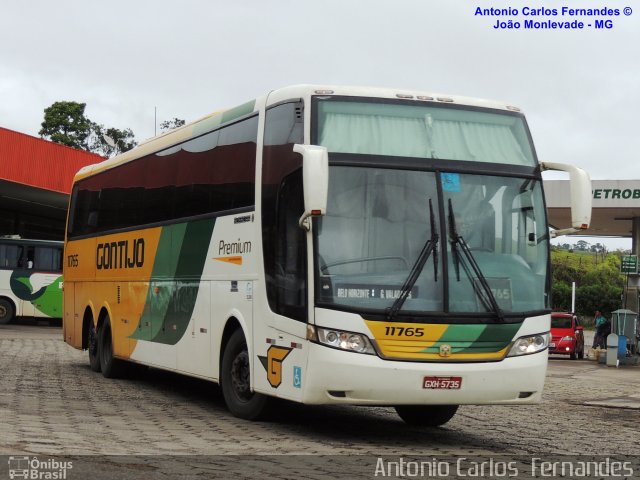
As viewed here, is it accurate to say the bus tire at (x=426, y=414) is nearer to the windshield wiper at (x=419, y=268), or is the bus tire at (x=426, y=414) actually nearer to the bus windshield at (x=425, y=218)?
the bus windshield at (x=425, y=218)

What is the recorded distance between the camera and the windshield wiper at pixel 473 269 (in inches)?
405

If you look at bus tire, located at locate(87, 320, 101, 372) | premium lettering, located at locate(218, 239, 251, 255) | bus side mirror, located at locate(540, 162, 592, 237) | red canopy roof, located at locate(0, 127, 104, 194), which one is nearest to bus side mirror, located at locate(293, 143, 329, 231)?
premium lettering, located at locate(218, 239, 251, 255)

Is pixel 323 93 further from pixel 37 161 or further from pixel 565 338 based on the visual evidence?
pixel 37 161

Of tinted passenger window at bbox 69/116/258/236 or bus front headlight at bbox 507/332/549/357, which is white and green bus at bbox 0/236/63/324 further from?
bus front headlight at bbox 507/332/549/357

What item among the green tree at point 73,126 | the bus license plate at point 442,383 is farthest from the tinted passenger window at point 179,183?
the green tree at point 73,126

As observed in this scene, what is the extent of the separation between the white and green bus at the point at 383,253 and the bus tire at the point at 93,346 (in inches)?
A: 256

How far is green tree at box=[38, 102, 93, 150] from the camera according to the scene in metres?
95.9

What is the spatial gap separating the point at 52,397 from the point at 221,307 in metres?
2.84

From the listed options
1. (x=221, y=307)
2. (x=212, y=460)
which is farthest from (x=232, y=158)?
(x=212, y=460)

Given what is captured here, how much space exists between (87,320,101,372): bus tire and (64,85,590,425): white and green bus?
650 cm

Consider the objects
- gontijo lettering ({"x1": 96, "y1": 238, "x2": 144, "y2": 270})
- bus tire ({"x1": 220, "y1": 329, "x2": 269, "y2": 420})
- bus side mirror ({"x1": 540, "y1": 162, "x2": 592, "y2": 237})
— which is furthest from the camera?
gontijo lettering ({"x1": 96, "y1": 238, "x2": 144, "y2": 270})

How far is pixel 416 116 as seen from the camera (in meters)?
10.9

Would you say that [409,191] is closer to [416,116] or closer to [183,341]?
[416,116]

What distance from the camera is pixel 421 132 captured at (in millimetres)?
10844
